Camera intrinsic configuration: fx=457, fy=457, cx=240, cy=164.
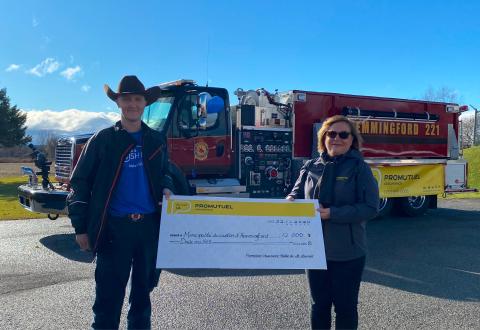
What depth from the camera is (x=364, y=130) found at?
10.5 metres

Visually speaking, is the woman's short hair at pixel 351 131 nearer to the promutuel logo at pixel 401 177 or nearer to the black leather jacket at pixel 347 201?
the black leather jacket at pixel 347 201

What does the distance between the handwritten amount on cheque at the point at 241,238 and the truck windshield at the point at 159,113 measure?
5.02m

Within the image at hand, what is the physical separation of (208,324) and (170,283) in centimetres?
147

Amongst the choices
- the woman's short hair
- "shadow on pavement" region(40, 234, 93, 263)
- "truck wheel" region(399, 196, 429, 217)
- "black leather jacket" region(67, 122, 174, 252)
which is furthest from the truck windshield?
"truck wheel" region(399, 196, 429, 217)

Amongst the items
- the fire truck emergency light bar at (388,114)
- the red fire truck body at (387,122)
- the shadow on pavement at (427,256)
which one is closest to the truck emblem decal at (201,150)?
the red fire truck body at (387,122)

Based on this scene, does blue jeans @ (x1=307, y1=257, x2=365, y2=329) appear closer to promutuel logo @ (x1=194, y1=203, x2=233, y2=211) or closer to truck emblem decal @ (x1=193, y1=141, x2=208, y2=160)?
promutuel logo @ (x1=194, y1=203, x2=233, y2=211)

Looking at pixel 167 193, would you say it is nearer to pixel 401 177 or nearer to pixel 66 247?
pixel 66 247

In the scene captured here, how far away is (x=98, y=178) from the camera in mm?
3021

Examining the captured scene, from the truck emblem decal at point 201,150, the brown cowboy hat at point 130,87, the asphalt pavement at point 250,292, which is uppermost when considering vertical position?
the brown cowboy hat at point 130,87

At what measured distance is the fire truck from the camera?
8.16 m

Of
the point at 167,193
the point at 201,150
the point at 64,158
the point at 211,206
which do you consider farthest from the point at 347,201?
the point at 64,158

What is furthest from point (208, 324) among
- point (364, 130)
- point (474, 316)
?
point (364, 130)

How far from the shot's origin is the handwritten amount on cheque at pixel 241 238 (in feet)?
10.8

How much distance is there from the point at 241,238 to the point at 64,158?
620 centimetres
